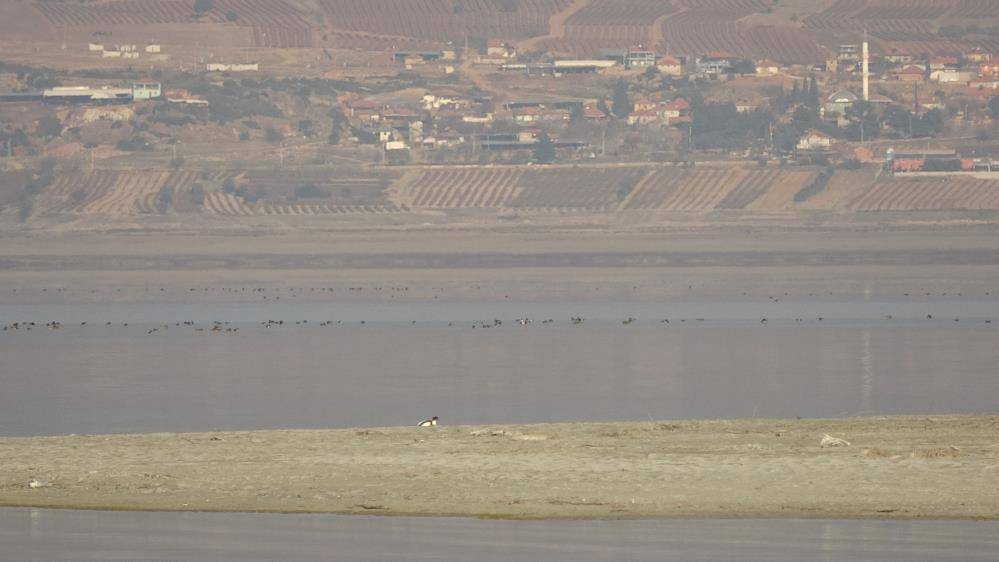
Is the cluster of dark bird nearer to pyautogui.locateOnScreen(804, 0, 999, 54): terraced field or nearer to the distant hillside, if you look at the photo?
the distant hillside

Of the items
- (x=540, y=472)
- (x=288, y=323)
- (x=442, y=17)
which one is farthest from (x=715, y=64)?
(x=540, y=472)

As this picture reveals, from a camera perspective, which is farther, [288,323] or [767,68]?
[767,68]

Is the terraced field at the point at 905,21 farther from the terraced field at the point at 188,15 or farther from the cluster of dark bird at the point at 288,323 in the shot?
the cluster of dark bird at the point at 288,323

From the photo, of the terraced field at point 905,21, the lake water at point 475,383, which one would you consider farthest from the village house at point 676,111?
the lake water at point 475,383

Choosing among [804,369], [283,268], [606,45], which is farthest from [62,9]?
[804,369]

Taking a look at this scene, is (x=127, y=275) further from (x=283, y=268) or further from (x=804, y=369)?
(x=804, y=369)

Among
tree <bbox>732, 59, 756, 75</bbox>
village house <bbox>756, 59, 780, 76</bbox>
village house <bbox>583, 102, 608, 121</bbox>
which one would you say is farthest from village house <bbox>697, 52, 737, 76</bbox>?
village house <bbox>583, 102, 608, 121</bbox>

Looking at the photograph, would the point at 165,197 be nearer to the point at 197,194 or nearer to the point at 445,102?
the point at 197,194
